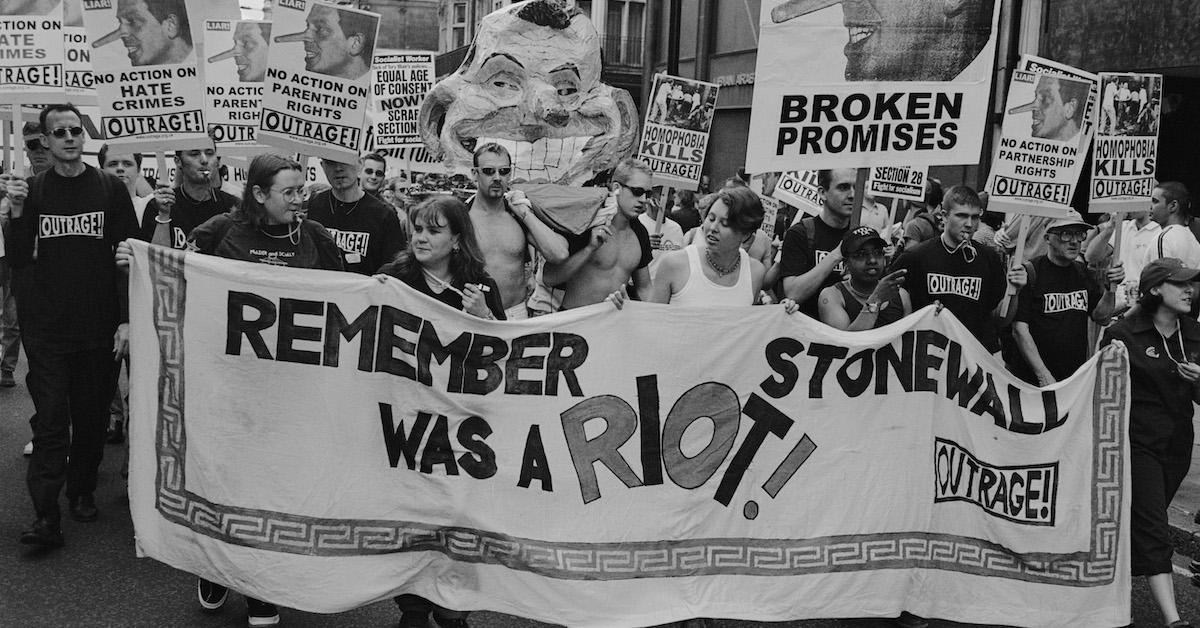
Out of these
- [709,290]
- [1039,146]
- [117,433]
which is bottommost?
[117,433]

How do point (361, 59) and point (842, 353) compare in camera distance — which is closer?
point (842, 353)

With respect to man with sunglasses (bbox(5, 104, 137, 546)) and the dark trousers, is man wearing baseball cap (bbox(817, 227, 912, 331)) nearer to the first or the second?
man with sunglasses (bbox(5, 104, 137, 546))

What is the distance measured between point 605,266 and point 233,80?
4.60 m

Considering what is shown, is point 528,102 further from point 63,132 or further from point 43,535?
Result: point 43,535

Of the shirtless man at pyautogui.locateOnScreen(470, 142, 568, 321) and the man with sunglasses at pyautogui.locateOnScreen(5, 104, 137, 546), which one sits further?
the shirtless man at pyautogui.locateOnScreen(470, 142, 568, 321)

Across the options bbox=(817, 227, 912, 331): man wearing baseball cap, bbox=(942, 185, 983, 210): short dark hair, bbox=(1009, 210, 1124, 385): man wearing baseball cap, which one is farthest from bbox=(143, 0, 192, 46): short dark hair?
bbox=(1009, 210, 1124, 385): man wearing baseball cap

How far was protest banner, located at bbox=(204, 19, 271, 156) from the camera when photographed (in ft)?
30.9

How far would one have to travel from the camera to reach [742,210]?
572 centimetres

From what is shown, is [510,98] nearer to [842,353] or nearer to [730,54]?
[842,353]

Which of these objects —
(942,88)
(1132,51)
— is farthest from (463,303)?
(1132,51)

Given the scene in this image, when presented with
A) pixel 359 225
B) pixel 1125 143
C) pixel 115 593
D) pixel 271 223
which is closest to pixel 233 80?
pixel 359 225

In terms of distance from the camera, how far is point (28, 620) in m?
5.00

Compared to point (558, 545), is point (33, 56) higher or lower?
higher

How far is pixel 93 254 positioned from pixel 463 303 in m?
2.30
